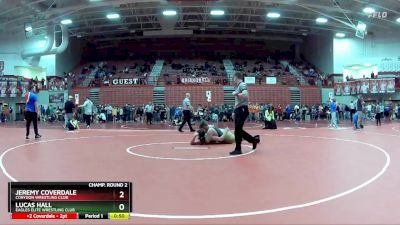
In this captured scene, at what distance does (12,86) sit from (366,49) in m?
34.2

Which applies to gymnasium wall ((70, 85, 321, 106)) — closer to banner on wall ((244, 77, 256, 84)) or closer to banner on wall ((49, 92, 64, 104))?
banner on wall ((244, 77, 256, 84))

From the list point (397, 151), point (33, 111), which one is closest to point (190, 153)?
point (397, 151)

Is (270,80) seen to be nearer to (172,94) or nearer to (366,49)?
(172,94)

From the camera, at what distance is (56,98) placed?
116 feet

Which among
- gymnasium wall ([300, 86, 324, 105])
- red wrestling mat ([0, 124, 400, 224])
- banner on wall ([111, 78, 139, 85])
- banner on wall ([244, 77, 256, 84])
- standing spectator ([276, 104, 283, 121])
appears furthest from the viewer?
gymnasium wall ([300, 86, 324, 105])

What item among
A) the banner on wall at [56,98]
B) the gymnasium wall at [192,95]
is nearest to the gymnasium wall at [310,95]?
the gymnasium wall at [192,95]

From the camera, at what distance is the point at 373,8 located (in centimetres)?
2752

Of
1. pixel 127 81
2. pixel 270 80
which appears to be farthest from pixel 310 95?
pixel 127 81

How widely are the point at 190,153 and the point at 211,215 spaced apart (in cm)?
472

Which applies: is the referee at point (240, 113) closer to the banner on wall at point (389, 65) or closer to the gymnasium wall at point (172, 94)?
the gymnasium wall at point (172, 94)

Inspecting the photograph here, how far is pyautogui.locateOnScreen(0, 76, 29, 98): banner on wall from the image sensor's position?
32.6 m

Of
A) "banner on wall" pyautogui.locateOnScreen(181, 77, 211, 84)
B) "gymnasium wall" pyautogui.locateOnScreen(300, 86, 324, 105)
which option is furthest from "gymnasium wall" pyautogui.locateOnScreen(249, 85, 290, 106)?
"banner on wall" pyautogui.locateOnScreen(181, 77, 211, 84)
